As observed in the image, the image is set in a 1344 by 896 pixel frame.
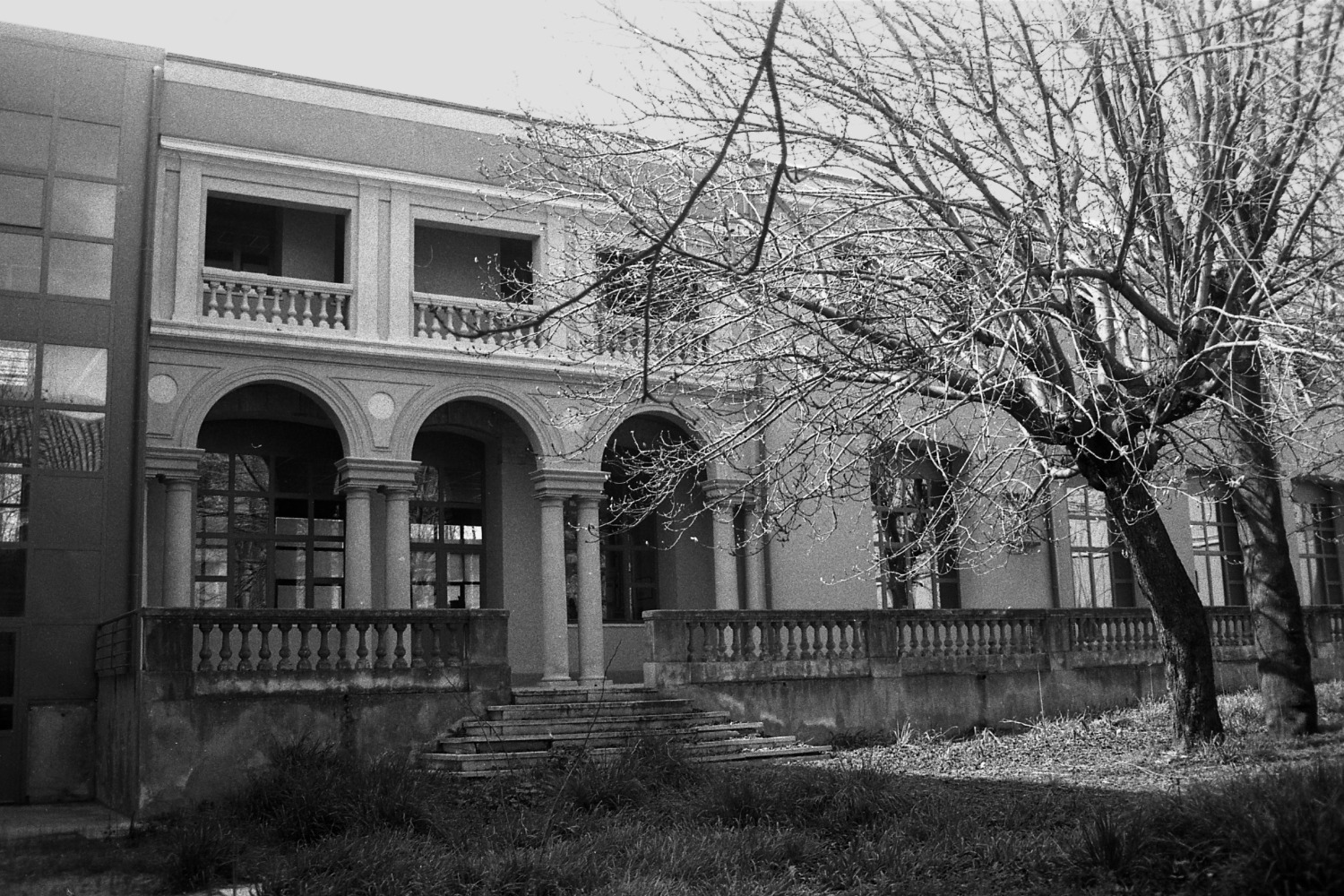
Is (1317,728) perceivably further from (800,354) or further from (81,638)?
(81,638)

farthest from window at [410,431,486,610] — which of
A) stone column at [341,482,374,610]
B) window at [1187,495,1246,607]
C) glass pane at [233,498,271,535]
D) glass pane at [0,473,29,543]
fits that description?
window at [1187,495,1246,607]

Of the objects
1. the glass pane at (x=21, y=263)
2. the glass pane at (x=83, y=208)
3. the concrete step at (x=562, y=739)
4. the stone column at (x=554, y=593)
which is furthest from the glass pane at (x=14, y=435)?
the stone column at (x=554, y=593)

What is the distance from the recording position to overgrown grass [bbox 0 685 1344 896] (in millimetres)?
6523

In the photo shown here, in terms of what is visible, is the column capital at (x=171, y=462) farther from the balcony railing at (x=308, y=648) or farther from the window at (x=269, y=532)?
the window at (x=269, y=532)

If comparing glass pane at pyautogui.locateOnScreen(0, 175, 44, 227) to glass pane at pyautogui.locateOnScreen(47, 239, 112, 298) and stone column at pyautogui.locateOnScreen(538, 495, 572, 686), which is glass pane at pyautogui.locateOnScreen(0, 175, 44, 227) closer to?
glass pane at pyautogui.locateOnScreen(47, 239, 112, 298)

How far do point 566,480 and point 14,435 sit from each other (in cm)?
663

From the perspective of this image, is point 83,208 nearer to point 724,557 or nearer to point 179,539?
point 179,539

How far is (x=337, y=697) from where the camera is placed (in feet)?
42.9

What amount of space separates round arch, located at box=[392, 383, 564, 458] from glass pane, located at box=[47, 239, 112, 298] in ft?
12.6

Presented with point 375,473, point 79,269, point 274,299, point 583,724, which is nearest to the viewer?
point 583,724

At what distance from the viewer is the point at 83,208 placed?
50.1 ft

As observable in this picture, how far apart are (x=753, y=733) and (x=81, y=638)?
7.42 meters

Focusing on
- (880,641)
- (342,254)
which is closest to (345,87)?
(342,254)

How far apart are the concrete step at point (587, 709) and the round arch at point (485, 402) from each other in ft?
12.7
